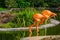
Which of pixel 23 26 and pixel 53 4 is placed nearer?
pixel 23 26

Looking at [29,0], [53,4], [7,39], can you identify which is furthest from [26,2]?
[7,39]

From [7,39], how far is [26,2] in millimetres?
18161

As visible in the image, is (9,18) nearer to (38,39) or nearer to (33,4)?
(38,39)

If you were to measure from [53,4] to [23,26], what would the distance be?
17.1 metres

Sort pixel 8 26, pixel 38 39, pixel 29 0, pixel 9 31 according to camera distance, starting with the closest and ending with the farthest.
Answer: pixel 38 39 < pixel 9 31 < pixel 8 26 < pixel 29 0

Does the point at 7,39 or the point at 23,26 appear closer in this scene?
the point at 7,39

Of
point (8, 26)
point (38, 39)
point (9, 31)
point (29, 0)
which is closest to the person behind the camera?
point (38, 39)

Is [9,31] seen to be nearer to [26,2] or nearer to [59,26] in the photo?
[59,26]

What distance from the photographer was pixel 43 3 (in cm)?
3362

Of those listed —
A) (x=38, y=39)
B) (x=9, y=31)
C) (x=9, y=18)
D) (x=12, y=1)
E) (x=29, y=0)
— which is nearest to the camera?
(x=38, y=39)

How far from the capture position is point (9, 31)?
1659 cm

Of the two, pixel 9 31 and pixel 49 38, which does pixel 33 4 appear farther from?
pixel 49 38

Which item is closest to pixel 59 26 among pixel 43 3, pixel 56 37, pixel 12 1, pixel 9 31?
pixel 9 31

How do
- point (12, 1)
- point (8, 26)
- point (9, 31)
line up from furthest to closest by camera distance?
point (12, 1)
point (8, 26)
point (9, 31)
